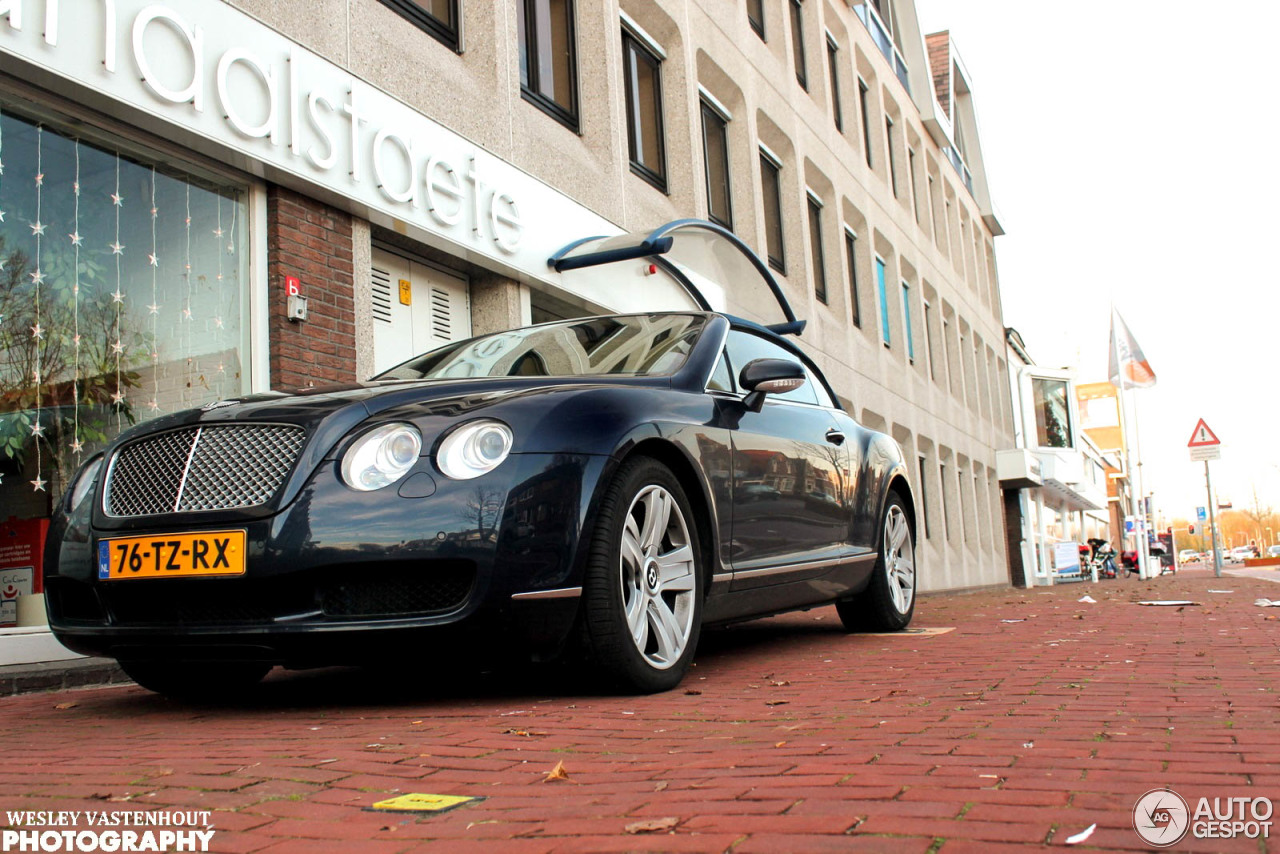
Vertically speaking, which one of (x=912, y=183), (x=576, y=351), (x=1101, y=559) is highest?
(x=912, y=183)

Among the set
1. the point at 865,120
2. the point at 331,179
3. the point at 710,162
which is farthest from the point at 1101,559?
the point at 331,179

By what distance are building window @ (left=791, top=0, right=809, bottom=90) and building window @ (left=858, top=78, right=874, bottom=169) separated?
2.91 m

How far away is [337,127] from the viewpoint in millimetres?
7805

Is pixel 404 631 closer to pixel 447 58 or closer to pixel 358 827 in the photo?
pixel 358 827

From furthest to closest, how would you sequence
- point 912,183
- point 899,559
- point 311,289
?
point 912,183 → point 311,289 → point 899,559

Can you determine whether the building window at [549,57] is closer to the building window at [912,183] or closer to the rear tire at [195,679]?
the rear tire at [195,679]

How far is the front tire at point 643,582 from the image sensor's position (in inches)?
151

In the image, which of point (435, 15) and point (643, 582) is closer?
point (643, 582)

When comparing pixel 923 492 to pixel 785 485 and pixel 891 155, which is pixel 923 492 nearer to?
pixel 891 155

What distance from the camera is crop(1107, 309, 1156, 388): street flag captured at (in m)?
39.8

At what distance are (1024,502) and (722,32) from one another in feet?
80.1

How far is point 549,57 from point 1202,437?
1788 cm

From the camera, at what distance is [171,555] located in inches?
Result: 145

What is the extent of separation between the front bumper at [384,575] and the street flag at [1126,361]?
39.6 m
